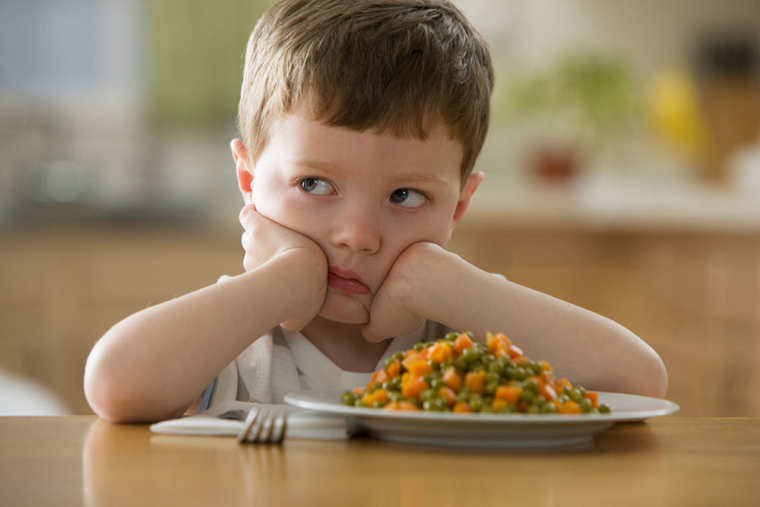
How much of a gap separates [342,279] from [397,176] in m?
0.13

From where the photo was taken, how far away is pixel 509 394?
2.41ft

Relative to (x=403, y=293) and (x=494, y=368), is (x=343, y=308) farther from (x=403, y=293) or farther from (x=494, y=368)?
(x=494, y=368)

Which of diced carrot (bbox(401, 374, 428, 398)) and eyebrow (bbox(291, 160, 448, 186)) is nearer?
diced carrot (bbox(401, 374, 428, 398))

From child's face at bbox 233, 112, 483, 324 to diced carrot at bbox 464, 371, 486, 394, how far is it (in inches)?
14.1

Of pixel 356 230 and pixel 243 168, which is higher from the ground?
pixel 243 168

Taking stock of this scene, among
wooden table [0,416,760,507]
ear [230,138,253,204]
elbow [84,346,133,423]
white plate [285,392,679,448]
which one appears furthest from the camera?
ear [230,138,253,204]

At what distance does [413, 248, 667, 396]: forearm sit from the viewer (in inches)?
41.0

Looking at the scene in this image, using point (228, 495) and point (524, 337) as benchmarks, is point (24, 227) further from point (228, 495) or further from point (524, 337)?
point (228, 495)

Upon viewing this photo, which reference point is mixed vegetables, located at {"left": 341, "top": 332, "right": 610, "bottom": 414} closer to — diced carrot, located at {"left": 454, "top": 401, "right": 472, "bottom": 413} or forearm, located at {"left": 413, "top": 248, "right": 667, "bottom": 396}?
diced carrot, located at {"left": 454, "top": 401, "right": 472, "bottom": 413}

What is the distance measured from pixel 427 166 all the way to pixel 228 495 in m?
0.59

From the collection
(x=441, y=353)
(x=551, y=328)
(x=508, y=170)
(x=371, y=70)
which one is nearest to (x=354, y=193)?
(x=371, y=70)

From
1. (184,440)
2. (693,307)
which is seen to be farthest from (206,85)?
(184,440)

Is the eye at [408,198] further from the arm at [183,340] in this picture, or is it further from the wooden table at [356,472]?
the wooden table at [356,472]

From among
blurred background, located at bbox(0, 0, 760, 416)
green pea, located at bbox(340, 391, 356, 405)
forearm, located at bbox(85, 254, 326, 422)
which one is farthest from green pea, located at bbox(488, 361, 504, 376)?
blurred background, located at bbox(0, 0, 760, 416)
